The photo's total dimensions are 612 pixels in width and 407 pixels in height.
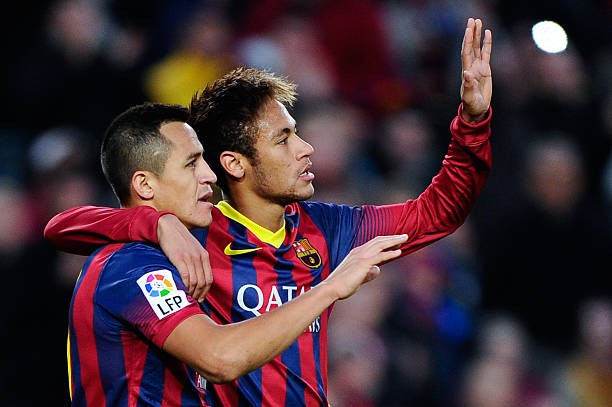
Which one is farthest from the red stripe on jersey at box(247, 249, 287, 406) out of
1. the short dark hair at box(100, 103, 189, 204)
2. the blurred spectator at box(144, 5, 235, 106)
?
the blurred spectator at box(144, 5, 235, 106)

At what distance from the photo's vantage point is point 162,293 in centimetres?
249

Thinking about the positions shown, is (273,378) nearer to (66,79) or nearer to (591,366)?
(591,366)

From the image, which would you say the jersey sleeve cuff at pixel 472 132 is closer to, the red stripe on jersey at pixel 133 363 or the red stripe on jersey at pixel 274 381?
the red stripe on jersey at pixel 274 381

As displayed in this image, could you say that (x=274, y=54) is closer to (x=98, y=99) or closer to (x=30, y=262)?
(x=98, y=99)

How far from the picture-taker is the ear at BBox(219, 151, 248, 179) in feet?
11.2

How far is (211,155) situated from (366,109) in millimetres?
3263

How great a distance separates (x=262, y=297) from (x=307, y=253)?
0.28 meters

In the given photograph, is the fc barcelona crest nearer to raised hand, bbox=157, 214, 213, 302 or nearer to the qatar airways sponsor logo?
the qatar airways sponsor logo

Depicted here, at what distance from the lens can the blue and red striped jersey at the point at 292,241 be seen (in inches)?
119

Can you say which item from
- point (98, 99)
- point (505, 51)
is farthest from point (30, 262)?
point (505, 51)

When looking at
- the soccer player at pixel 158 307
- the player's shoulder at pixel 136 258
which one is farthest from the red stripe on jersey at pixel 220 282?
the player's shoulder at pixel 136 258

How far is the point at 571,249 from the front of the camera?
→ 18.8ft

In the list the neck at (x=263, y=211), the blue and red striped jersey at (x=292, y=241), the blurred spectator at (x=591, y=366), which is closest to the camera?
the blue and red striped jersey at (x=292, y=241)

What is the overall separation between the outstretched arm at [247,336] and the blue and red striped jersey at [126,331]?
8cm
